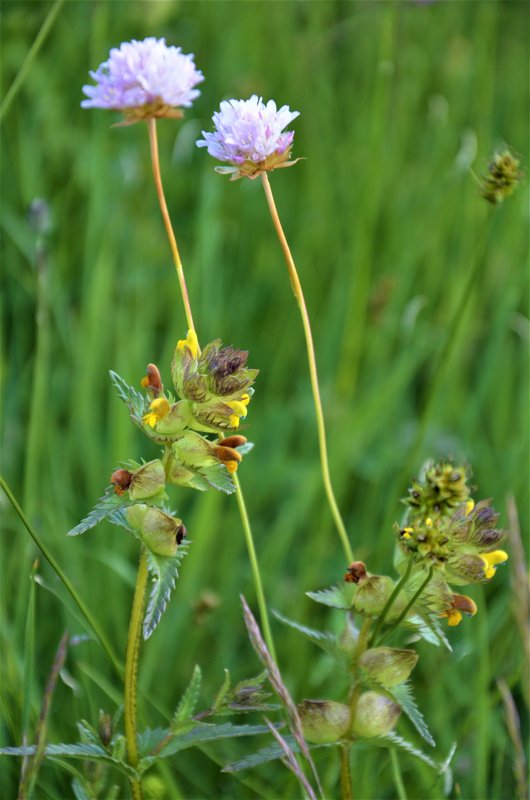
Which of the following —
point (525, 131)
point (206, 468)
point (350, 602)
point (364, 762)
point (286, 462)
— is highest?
point (525, 131)

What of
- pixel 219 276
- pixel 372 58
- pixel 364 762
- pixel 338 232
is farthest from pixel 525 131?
pixel 364 762

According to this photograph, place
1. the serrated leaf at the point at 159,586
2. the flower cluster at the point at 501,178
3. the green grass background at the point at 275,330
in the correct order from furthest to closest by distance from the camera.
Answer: the green grass background at the point at 275,330 → the flower cluster at the point at 501,178 → the serrated leaf at the point at 159,586

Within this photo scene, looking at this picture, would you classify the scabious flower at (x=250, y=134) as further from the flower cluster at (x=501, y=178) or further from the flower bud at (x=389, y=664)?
the flower bud at (x=389, y=664)

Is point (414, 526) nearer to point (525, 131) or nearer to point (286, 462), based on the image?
point (286, 462)

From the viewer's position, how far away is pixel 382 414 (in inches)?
64.7

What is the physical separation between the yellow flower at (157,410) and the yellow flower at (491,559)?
0.28 m

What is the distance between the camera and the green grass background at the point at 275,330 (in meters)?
1.20

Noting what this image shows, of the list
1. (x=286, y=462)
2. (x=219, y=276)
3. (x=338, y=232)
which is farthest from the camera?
(x=338, y=232)

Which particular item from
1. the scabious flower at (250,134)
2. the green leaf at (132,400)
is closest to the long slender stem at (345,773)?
the green leaf at (132,400)

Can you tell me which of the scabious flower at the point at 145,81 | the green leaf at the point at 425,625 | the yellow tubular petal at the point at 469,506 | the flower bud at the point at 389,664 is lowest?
the flower bud at the point at 389,664

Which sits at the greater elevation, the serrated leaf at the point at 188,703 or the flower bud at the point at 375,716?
the serrated leaf at the point at 188,703

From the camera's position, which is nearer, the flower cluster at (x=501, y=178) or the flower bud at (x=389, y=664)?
the flower bud at (x=389, y=664)

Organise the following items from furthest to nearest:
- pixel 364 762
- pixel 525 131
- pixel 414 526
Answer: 1. pixel 525 131
2. pixel 364 762
3. pixel 414 526

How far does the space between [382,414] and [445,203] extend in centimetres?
57
